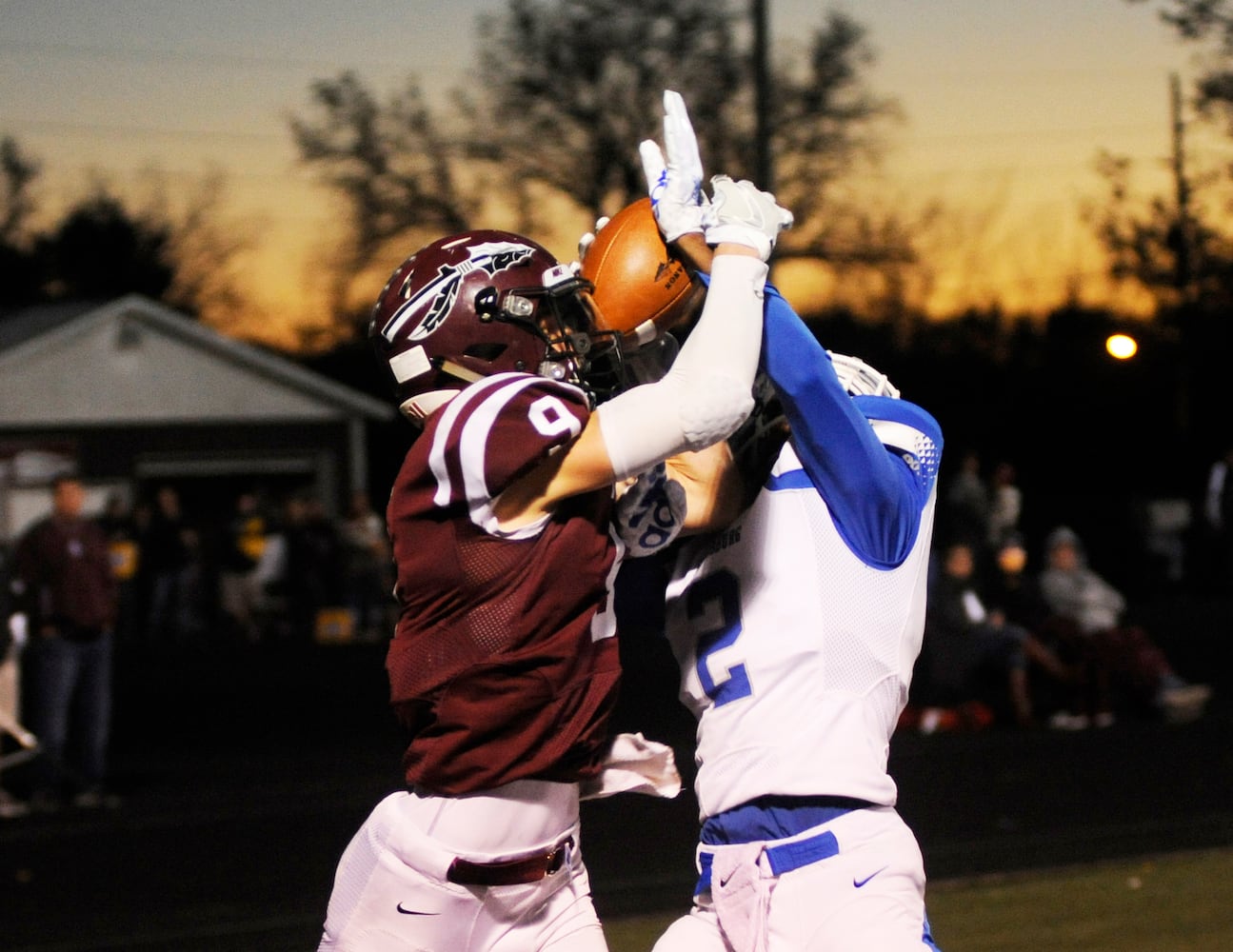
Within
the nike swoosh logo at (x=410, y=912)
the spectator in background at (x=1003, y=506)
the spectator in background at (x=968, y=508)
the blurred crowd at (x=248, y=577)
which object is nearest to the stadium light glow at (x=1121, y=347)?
the nike swoosh logo at (x=410, y=912)

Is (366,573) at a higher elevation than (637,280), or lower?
lower

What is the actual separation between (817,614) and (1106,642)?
366 inches

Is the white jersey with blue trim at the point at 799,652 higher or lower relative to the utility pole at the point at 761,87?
lower

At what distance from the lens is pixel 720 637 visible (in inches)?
115

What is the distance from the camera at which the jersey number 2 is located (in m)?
2.91

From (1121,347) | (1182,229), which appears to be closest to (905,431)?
(1121,347)

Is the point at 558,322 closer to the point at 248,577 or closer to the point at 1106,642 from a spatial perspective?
the point at 1106,642

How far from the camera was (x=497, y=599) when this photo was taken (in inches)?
105

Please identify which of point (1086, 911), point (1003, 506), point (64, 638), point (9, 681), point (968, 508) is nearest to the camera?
point (1086, 911)

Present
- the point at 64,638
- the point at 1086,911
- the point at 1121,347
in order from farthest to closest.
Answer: the point at 64,638 → the point at 1086,911 → the point at 1121,347

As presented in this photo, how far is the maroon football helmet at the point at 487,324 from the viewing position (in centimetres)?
282

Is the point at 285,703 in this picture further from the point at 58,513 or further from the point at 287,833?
the point at 287,833

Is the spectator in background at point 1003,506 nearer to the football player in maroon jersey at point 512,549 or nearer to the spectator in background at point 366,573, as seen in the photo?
the spectator in background at point 366,573

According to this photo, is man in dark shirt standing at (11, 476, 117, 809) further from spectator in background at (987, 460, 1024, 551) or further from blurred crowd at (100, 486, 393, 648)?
spectator in background at (987, 460, 1024, 551)
